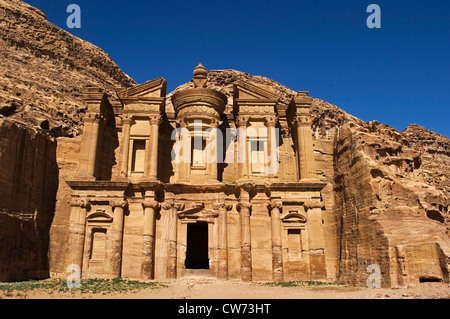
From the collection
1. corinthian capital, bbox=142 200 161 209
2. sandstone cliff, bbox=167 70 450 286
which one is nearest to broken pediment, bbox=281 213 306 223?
sandstone cliff, bbox=167 70 450 286

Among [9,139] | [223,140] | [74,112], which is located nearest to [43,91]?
[74,112]

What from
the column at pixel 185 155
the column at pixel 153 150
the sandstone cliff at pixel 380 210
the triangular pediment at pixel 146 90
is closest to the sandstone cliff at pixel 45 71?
the triangular pediment at pixel 146 90

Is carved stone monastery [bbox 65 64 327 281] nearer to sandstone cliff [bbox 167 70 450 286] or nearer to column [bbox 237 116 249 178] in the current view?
column [bbox 237 116 249 178]

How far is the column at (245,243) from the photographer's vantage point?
20.6 metres

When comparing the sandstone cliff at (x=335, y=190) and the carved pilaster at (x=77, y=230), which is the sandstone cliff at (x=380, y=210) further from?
the carved pilaster at (x=77, y=230)

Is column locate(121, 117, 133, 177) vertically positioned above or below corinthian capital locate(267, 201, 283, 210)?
above

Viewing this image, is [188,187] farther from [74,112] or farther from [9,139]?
[74,112]

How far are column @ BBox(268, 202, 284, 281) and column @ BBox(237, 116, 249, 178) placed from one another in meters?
2.62

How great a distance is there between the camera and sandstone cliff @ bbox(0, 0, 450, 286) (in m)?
18.2

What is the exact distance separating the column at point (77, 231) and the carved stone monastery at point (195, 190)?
0.05 m

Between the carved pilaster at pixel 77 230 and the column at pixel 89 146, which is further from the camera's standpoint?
the column at pixel 89 146

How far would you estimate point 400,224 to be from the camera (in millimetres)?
18750

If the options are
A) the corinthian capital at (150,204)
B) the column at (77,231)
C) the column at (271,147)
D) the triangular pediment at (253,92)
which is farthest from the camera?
the triangular pediment at (253,92)

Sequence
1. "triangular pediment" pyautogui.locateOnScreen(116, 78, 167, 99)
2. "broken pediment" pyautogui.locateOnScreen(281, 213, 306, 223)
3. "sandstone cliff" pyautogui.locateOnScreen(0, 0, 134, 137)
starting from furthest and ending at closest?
1. "sandstone cliff" pyautogui.locateOnScreen(0, 0, 134, 137)
2. "triangular pediment" pyautogui.locateOnScreen(116, 78, 167, 99)
3. "broken pediment" pyautogui.locateOnScreen(281, 213, 306, 223)
